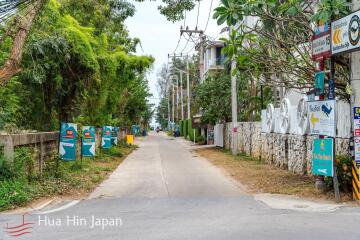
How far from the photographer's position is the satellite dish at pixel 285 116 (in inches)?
739

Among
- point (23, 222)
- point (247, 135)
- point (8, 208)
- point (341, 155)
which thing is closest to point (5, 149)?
point (8, 208)

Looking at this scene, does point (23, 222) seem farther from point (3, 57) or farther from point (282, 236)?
point (3, 57)

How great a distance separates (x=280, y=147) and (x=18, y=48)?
462 inches

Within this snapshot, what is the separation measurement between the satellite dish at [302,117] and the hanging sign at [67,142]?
760cm

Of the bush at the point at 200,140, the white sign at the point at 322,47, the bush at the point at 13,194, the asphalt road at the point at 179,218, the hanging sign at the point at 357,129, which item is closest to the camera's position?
the asphalt road at the point at 179,218

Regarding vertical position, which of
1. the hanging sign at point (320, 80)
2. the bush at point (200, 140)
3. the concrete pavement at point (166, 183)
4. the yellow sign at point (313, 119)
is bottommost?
the concrete pavement at point (166, 183)

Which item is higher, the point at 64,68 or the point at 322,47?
the point at 64,68

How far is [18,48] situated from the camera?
11328 millimetres

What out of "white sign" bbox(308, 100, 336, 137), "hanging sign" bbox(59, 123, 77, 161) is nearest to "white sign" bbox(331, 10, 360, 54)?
"white sign" bbox(308, 100, 336, 137)

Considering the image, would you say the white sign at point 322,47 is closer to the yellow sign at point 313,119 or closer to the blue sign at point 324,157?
the yellow sign at point 313,119

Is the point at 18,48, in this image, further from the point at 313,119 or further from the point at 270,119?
the point at 270,119

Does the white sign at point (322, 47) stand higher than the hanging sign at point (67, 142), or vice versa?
the white sign at point (322, 47)

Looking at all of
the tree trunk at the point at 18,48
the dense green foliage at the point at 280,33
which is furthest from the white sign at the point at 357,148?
the tree trunk at the point at 18,48

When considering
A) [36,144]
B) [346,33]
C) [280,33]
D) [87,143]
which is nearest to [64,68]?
[87,143]
